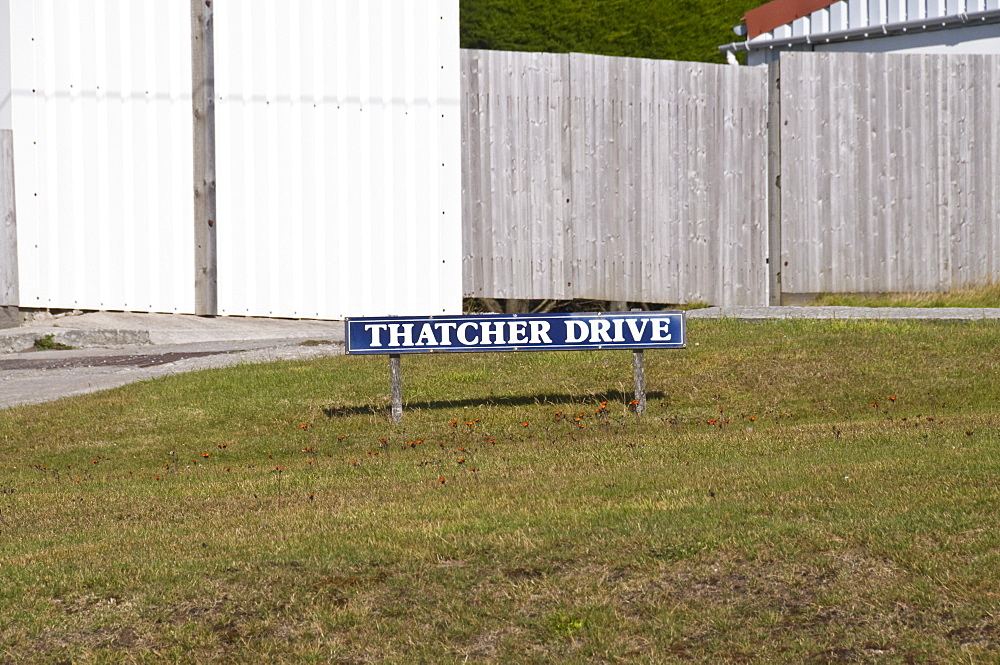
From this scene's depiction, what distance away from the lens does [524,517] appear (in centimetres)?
609

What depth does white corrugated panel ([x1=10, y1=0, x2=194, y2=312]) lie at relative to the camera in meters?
14.3

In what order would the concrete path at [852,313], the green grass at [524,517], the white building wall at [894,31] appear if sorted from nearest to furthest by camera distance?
the green grass at [524,517] → the concrete path at [852,313] → the white building wall at [894,31]

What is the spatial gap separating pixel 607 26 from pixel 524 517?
69.5 feet

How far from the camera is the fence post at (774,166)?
15039 mm

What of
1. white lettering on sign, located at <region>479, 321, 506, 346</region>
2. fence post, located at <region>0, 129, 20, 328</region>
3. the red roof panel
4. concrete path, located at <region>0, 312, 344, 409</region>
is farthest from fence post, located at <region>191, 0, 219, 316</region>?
the red roof panel

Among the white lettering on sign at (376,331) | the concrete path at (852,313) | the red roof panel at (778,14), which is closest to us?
the white lettering on sign at (376,331)

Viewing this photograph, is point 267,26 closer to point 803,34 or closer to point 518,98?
point 518,98

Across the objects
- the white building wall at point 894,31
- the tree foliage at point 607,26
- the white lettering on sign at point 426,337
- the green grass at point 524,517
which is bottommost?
the green grass at point 524,517

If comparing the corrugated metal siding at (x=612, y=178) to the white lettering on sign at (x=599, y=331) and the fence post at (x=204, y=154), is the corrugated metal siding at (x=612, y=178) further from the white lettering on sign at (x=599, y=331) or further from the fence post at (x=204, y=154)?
the white lettering on sign at (x=599, y=331)

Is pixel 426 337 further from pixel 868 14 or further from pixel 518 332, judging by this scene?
pixel 868 14

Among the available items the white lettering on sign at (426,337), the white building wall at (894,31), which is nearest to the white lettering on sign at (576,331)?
the white lettering on sign at (426,337)

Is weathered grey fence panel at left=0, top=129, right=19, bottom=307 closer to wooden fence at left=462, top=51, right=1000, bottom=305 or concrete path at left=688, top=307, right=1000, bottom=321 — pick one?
wooden fence at left=462, top=51, right=1000, bottom=305

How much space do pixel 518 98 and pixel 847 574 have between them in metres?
10.4

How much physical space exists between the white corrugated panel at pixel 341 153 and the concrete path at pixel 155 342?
0.56m
